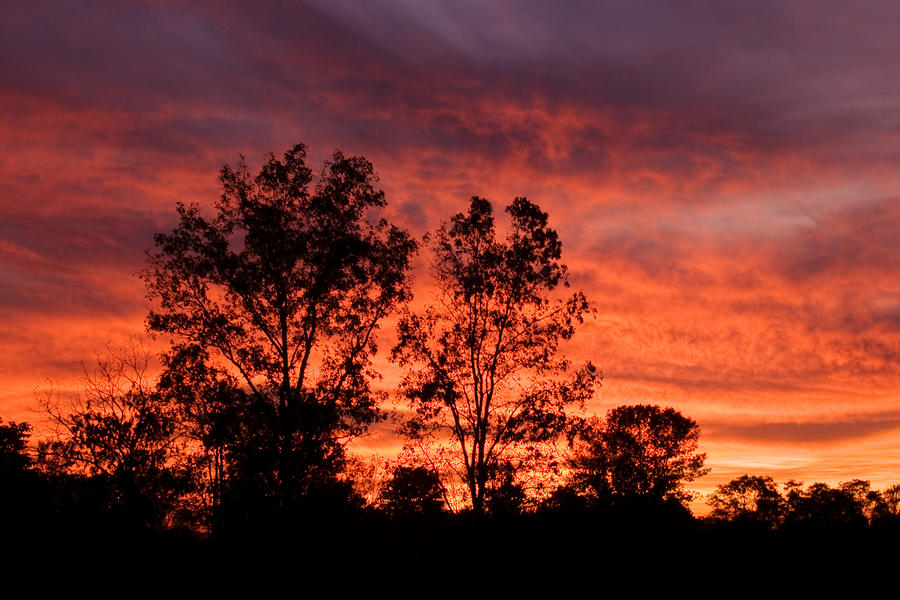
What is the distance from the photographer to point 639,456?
67812mm

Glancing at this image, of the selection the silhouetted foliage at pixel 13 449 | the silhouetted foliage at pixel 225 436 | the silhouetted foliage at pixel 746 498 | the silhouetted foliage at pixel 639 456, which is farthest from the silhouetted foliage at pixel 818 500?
the silhouetted foliage at pixel 13 449

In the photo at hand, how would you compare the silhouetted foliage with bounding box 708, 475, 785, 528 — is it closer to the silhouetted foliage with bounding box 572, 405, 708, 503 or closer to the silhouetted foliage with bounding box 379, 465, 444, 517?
the silhouetted foliage with bounding box 572, 405, 708, 503

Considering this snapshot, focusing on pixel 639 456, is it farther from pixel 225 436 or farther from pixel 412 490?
pixel 225 436

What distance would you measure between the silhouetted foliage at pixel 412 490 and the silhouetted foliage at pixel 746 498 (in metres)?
69.0

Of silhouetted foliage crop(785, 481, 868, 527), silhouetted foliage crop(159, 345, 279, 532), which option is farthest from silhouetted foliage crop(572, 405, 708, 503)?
silhouetted foliage crop(159, 345, 279, 532)

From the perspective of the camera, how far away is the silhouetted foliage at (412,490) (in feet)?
107

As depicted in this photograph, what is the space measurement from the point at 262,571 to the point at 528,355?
54.9 ft

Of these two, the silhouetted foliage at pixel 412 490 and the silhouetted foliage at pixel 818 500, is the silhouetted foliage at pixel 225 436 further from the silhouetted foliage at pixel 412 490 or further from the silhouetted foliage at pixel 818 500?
the silhouetted foliage at pixel 818 500

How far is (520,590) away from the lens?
87.8 feet

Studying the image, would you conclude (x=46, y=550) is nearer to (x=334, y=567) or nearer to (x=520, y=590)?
(x=334, y=567)

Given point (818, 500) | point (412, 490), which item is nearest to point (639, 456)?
point (412, 490)

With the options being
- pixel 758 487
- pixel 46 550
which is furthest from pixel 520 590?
pixel 758 487

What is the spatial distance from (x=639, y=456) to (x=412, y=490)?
37.2 m

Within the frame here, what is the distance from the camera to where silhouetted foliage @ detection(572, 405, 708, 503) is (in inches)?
2613
